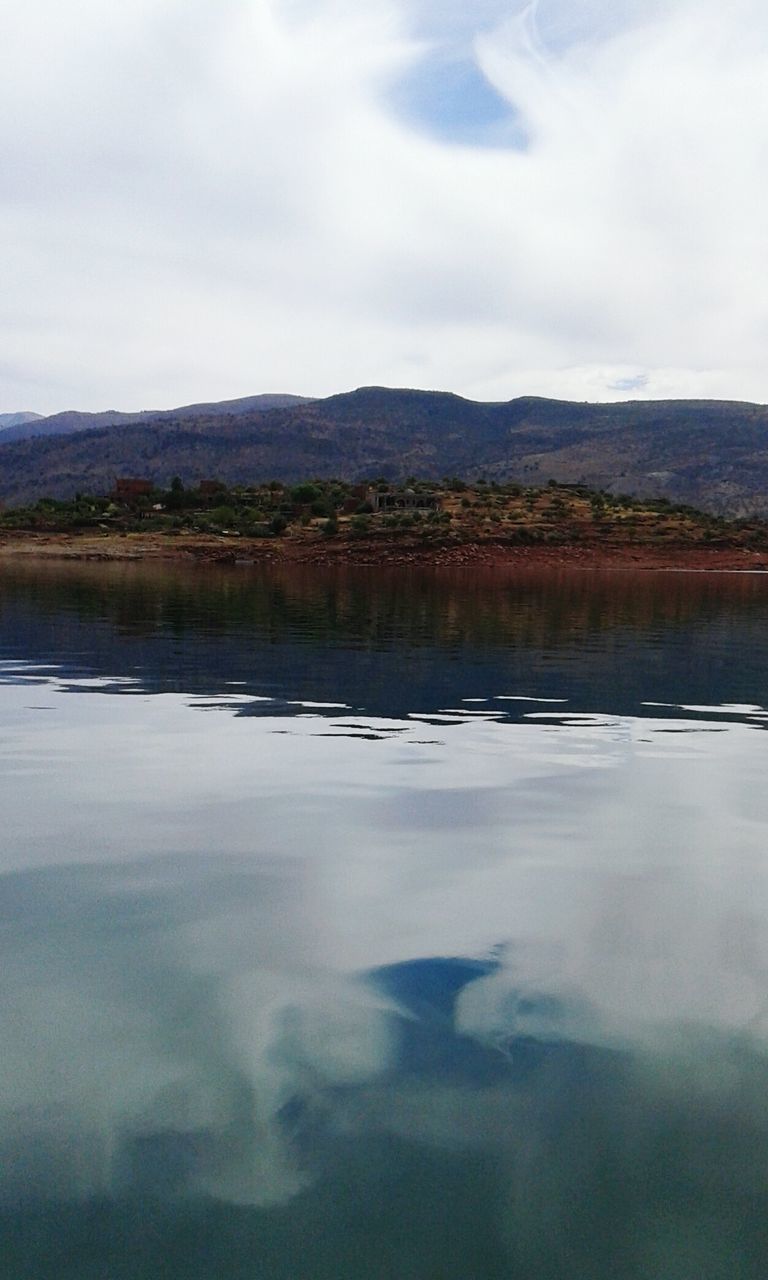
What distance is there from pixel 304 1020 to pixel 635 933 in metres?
2.34

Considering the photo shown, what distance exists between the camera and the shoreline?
71.3 m

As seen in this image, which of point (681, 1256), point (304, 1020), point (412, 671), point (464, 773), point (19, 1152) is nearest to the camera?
point (681, 1256)

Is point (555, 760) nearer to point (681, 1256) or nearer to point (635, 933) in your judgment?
point (635, 933)

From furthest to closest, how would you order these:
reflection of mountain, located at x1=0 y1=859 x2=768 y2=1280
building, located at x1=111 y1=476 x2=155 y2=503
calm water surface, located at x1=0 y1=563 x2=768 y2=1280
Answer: building, located at x1=111 y1=476 x2=155 y2=503, calm water surface, located at x1=0 y1=563 x2=768 y2=1280, reflection of mountain, located at x1=0 y1=859 x2=768 y2=1280

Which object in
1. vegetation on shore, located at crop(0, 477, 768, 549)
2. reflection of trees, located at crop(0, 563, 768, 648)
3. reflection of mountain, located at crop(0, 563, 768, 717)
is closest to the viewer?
reflection of mountain, located at crop(0, 563, 768, 717)

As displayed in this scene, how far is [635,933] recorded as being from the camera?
6793 mm

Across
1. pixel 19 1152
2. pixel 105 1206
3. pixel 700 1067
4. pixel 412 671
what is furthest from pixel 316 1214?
pixel 412 671

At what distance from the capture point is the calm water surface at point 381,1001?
13.3ft

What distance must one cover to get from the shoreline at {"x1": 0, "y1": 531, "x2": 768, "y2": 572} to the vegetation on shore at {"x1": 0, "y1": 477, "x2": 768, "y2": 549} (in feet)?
4.15

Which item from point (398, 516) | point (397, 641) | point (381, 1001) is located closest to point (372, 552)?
point (398, 516)

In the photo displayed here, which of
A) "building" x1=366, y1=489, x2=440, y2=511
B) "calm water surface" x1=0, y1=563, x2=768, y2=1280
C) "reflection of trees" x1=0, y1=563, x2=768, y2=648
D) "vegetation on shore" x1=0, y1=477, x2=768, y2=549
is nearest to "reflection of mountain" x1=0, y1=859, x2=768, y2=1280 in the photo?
"calm water surface" x1=0, y1=563, x2=768, y2=1280

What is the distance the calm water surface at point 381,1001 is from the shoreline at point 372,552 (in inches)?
2270

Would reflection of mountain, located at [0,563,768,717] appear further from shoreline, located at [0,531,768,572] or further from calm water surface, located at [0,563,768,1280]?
shoreline, located at [0,531,768,572]

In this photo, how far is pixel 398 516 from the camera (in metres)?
83.0
